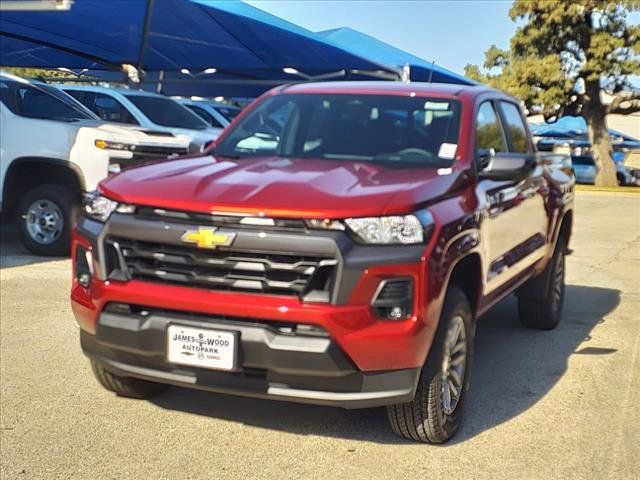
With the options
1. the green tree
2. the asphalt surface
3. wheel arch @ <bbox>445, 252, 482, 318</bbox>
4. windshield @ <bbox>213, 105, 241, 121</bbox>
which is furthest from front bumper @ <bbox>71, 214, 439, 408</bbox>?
the green tree

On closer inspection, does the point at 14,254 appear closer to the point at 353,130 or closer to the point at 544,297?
the point at 353,130

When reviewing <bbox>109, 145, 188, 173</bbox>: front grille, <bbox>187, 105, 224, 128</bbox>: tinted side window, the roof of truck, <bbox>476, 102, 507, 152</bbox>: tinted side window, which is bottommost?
<bbox>187, 105, 224, 128</bbox>: tinted side window

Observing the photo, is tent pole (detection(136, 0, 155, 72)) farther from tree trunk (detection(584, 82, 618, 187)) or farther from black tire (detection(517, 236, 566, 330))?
tree trunk (detection(584, 82, 618, 187))

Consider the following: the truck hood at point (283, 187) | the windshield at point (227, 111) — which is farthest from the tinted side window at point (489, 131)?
the windshield at point (227, 111)

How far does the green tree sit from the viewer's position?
92.1 ft

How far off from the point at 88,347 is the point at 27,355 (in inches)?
63.8

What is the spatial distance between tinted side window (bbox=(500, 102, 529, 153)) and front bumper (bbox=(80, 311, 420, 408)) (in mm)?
2694

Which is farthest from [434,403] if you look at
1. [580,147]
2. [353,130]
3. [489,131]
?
[580,147]

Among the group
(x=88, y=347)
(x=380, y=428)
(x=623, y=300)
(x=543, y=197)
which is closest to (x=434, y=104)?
(x=543, y=197)

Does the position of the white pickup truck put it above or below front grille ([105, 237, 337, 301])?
below

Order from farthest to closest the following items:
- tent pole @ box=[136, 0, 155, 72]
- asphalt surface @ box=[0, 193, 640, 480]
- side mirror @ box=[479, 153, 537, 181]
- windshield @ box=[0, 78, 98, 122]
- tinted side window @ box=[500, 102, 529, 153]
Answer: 1. tent pole @ box=[136, 0, 155, 72]
2. windshield @ box=[0, 78, 98, 122]
3. tinted side window @ box=[500, 102, 529, 153]
4. side mirror @ box=[479, 153, 537, 181]
5. asphalt surface @ box=[0, 193, 640, 480]

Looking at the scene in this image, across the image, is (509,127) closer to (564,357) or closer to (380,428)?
(564,357)

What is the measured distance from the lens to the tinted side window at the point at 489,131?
191 inches

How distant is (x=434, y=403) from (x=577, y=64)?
28.0 m
